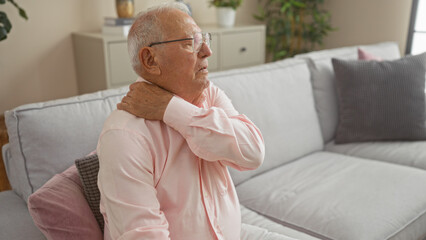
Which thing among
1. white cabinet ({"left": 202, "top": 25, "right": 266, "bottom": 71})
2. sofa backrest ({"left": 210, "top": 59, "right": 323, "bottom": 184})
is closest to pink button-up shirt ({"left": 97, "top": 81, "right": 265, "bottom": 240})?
sofa backrest ({"left": 210, "top": 59, "right": 323, "bottom": 184})

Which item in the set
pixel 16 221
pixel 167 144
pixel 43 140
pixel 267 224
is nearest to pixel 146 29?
pixel 167 144

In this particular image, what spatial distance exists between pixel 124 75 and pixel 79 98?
1.29 metres

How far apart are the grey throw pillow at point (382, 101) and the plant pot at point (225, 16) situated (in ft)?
4.30

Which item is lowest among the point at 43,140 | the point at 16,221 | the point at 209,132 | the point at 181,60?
the point at 16,221

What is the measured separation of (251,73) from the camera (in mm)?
1990

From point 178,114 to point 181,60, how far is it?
0.43 feet

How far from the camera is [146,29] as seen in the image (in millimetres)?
973

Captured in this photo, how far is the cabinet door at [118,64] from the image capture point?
2625mm

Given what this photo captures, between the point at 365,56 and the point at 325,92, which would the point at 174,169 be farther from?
the point at 365,56

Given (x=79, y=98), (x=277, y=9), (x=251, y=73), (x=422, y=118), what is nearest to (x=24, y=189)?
(x=79, y=98)

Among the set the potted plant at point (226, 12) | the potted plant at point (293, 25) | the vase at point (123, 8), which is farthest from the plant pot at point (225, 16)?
the vase at point (123, 8)

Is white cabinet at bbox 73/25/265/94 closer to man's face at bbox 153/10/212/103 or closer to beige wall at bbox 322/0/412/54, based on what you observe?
beige wall at bbox 322/0/412/54

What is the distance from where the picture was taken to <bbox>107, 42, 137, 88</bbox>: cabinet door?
2625 mm

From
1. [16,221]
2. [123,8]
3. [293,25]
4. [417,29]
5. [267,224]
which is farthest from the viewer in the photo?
[293,25]
